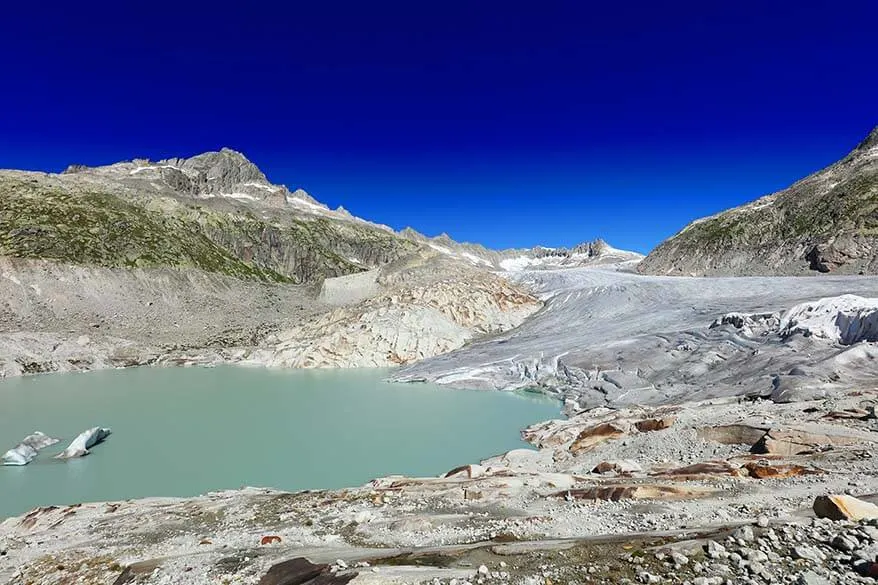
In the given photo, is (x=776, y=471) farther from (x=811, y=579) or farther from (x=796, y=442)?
(x=811, y=579)

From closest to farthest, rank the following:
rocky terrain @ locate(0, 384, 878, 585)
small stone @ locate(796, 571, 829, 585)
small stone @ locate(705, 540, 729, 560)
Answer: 1. small stone @ locate(796, 571, 829, 585)
2. small stone @ locate(705, 540, 729, 560)
3. rocky terrain @ locate(0, 384, 878, 585)

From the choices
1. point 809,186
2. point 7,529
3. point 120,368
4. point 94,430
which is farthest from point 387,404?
point 809,186

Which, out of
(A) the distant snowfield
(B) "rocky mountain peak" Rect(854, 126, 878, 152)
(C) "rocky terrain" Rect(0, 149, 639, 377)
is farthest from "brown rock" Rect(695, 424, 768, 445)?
(B) "rocky mountain peak" Rect(854, 126, 878, 152)

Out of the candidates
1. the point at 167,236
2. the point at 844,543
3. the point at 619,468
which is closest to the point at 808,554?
the point at 844,543

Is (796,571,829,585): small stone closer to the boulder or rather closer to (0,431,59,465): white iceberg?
the boulder

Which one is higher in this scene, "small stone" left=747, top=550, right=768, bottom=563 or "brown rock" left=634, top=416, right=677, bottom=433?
"small stone" left=747, top=550, right=768, bottom=563

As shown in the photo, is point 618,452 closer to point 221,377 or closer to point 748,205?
point 221,377

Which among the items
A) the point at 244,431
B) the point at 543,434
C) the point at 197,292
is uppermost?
the point at 197,292
